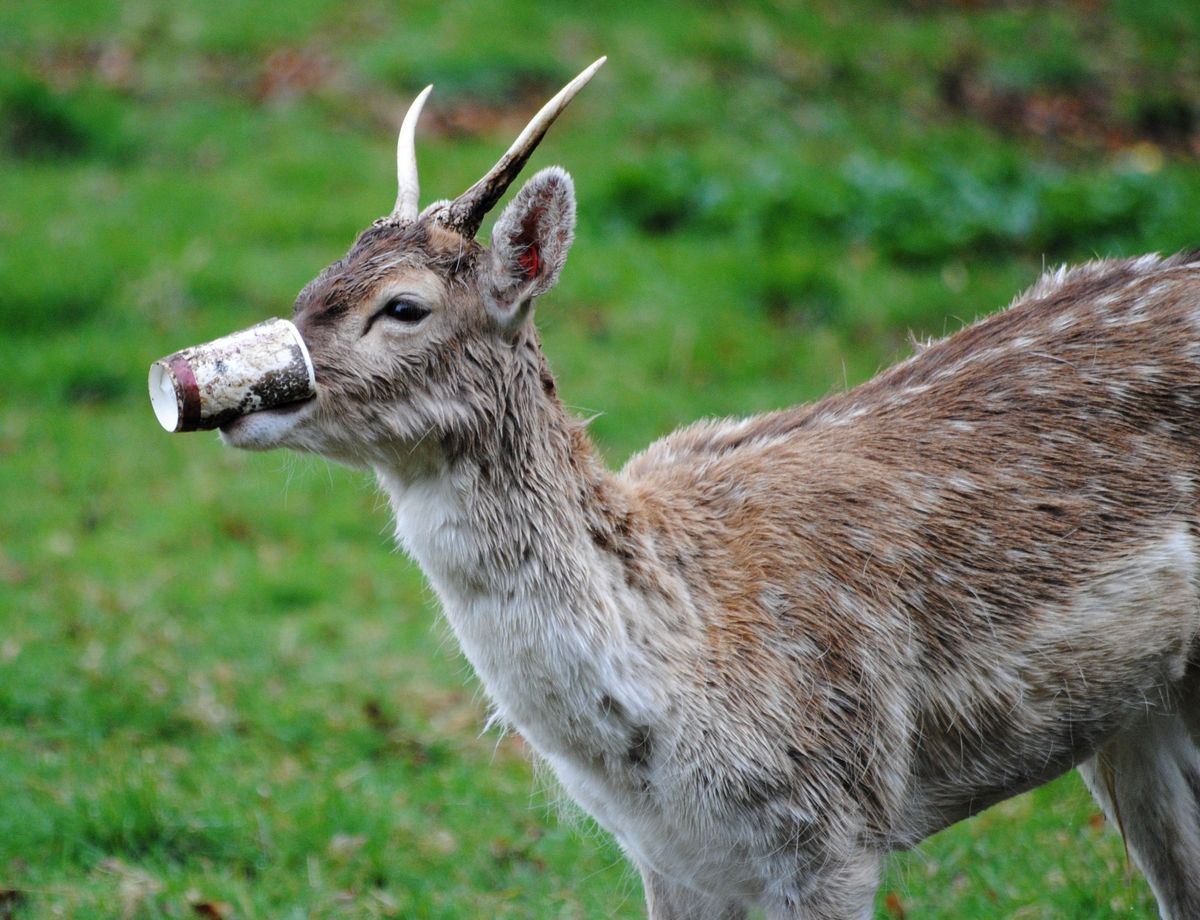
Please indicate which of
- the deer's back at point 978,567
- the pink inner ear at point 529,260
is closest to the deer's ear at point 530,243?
the pink inner ear at point 529,260

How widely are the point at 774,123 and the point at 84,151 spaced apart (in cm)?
447

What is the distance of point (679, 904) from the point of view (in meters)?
3.91

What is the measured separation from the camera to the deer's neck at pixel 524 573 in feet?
11.6

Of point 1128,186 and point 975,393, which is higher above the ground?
point 975,393

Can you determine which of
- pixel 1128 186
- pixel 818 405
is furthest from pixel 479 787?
pixel 1128 186

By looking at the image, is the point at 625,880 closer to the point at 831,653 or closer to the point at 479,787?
the point at 479,787

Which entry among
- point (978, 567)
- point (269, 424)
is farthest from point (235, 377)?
point (978, 567)

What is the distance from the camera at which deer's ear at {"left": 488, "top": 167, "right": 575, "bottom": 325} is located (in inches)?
142

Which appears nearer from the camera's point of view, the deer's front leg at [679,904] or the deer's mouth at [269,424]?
the deer's mouth at [269,424]

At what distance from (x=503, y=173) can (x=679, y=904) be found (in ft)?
6.01

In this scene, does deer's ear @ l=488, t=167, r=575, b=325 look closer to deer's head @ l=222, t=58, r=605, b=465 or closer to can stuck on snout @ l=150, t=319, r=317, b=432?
deer's head @ l=222, t=58, r=605, b=465

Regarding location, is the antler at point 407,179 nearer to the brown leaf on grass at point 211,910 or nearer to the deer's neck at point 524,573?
the deer's neck at point 524,573

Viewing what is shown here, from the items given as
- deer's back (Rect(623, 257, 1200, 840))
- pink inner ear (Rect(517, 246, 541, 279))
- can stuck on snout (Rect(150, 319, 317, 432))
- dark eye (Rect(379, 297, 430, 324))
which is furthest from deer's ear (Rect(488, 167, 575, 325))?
deer's back (Rect(623, 257, 1200, 840))

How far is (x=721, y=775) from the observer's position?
3508 millimetres
